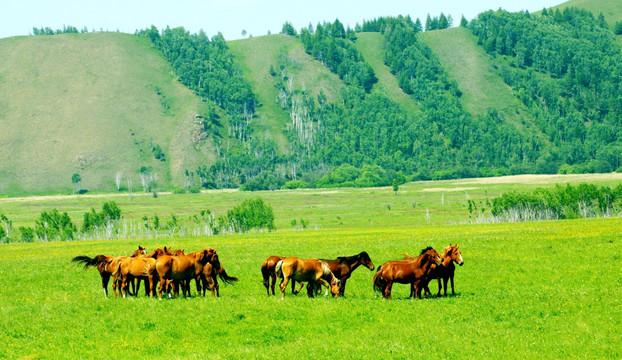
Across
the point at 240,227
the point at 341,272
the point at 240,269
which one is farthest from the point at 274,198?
the point at 341,272

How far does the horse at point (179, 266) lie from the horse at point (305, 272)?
139 inches

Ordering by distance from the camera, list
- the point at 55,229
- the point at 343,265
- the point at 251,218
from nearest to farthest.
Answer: the point at 343,265, the point at 55,229, the point at 251,218

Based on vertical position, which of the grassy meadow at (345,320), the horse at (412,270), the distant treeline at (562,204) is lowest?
the distant treeline at (562,204)

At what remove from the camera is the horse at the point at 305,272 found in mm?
27812

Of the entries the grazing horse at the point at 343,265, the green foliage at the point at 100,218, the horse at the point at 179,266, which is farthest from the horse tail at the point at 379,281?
the green foliage at the point at 100,218

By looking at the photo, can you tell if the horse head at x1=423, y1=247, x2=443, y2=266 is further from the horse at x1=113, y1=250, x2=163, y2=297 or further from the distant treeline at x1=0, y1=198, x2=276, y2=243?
the distant treeline at x1=0, y1=198, x2=276, y2=243

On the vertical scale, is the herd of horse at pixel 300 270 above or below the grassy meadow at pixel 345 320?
above

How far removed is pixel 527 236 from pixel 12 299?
45.0 metres

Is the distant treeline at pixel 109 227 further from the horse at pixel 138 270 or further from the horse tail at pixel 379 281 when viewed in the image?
the horse tail at pixel 379 281

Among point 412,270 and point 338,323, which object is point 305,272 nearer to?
point 412,270

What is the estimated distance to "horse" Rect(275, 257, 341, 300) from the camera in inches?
1095

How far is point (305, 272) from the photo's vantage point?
1107 inches

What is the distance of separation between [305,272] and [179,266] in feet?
17.6

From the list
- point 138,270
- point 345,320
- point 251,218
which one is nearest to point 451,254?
point 345,320
